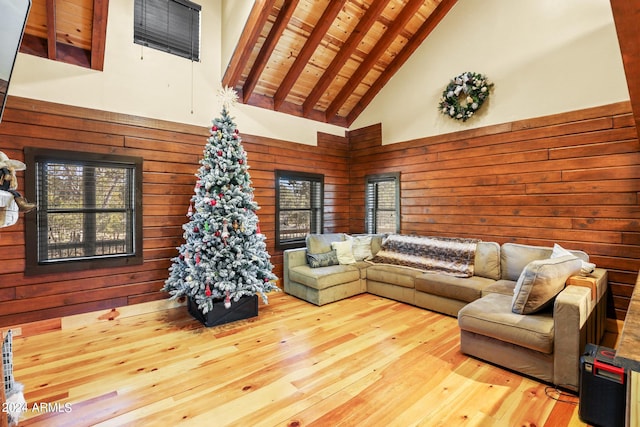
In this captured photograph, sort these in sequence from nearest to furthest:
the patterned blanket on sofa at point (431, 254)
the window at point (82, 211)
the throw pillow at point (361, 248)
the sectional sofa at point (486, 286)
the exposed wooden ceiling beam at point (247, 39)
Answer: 1. the sectional sofa at point (486, 286)
2. the window at point (82, 211)
3. the exposed wooden ceiling beam at point (247, 39)
4. the patterned blanket on sofa at point (431, 254)
5. the throw pillow at point (361, 248)

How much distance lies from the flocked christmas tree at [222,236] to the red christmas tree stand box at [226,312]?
0.09 m

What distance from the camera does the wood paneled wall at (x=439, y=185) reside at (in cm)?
319

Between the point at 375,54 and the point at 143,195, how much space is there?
3.92m

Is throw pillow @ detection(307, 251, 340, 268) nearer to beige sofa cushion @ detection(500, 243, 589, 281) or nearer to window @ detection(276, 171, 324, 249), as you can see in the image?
window @ detection(276, 171, 324, 249)

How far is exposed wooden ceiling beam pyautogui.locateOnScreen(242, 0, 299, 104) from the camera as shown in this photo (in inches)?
149

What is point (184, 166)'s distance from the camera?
4.15m

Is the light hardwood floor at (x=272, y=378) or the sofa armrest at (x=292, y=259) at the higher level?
the sofa armrest at (x=292, y=259)

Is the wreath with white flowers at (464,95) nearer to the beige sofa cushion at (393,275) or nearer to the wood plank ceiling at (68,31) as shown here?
the beige sofa cushion at (393,275)

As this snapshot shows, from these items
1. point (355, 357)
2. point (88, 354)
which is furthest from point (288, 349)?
point (88, 354)

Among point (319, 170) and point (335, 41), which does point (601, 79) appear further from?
point (319, 170)

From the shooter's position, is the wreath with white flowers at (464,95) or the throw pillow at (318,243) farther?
the throw pillow at (318,243)

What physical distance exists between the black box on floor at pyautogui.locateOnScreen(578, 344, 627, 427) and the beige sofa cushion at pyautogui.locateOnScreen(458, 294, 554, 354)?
31 cm

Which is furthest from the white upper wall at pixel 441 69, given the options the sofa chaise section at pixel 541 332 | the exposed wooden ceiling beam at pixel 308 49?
the sofa chaise section at pixel 541 332

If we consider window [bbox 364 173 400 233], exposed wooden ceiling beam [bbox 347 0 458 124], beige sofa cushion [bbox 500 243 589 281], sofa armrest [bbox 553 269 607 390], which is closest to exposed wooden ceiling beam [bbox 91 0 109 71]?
exposed wooden ceiling beam [bbox 347 0 458 124]
